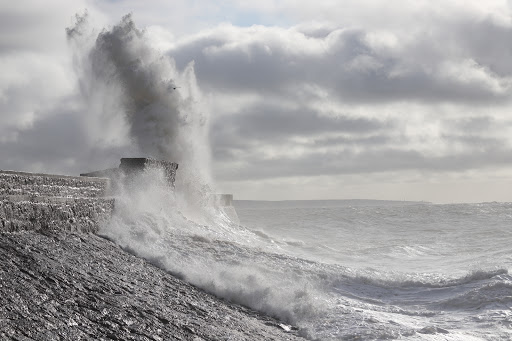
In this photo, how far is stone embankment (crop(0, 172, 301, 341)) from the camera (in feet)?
16.6

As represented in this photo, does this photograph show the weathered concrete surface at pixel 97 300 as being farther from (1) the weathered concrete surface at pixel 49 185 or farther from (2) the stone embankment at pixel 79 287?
(1) the weathered concrete surface at pixel 49 185

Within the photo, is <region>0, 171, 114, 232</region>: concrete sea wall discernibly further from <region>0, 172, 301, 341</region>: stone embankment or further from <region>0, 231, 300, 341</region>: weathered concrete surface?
<region>0, 231, 300, 341</region>: weathered concrete surface

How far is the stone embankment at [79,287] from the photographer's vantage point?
199 inches

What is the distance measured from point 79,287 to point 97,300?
1.04 feet

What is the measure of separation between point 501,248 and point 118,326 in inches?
595

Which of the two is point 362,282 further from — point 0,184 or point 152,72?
point 152,72

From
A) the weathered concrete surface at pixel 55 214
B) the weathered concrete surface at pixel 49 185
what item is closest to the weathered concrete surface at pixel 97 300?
the weathered concrete surface at pixel 55 214

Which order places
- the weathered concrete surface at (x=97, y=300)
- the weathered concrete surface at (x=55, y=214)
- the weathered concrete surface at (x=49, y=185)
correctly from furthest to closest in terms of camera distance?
the weathered concrete surface at (x=49, y=185) < the weathered concrete surface at (x=55, y=214) < the weathered concrete surface at (x=97, y=300)

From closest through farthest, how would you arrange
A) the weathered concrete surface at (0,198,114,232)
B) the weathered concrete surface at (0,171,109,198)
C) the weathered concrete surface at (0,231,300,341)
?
1. the weathered concrete surface at (0,231,300,341)
2. the weathered concrete surface at (0,198,114,232)
3. the weathered concrete surface at (0,171,109,198)

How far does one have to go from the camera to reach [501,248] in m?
17.8

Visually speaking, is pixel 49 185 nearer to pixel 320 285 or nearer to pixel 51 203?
pixel 51 203

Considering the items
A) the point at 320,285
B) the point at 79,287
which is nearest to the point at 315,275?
the point at 320,285

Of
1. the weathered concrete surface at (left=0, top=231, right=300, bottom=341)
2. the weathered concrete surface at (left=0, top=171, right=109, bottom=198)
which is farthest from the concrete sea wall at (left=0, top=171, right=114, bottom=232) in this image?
the weathered concrete surface at (left=0, top=231, right=300, bottom=341)

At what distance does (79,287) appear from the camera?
235 inches
